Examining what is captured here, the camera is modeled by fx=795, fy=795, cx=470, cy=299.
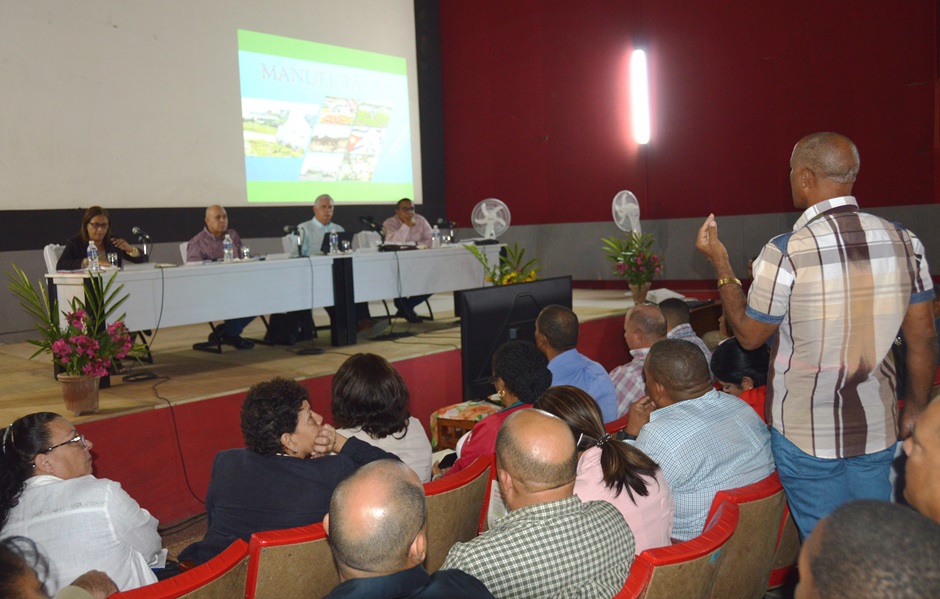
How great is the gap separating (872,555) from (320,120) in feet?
27.7

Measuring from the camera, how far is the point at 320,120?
28.6 ft

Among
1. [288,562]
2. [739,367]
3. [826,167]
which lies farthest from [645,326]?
[288,562]

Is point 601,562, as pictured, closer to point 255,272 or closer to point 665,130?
point 255,272

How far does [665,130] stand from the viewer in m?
8.94

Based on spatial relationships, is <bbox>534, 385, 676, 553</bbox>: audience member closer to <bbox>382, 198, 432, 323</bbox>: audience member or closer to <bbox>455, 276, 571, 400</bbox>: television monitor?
<bbox>455, 276, 571, 400</bbox>: television monitor

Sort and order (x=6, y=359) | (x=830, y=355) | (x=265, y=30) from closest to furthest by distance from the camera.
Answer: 1. (x=830, y=355)
2. (x=6, y=359)
3. (x=265, y=30)

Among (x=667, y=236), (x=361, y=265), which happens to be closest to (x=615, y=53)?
(x=667, y=236)

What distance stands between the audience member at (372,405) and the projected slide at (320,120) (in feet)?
19.9

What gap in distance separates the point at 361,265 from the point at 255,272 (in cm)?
93

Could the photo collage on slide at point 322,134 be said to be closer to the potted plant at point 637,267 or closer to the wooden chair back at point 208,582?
the potted plant at point 637,267

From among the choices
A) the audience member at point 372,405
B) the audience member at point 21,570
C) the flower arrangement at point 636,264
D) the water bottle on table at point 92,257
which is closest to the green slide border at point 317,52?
the flower arrangement at point 636,264

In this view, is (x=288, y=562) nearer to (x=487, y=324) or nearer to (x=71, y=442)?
(x=71, y=442)

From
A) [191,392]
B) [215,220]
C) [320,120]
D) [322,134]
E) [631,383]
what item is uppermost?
[320,120]

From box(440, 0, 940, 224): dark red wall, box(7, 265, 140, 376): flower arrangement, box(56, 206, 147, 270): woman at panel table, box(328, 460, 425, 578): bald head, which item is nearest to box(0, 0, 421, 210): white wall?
box(56, 206, 147, 270): woman at panel table
